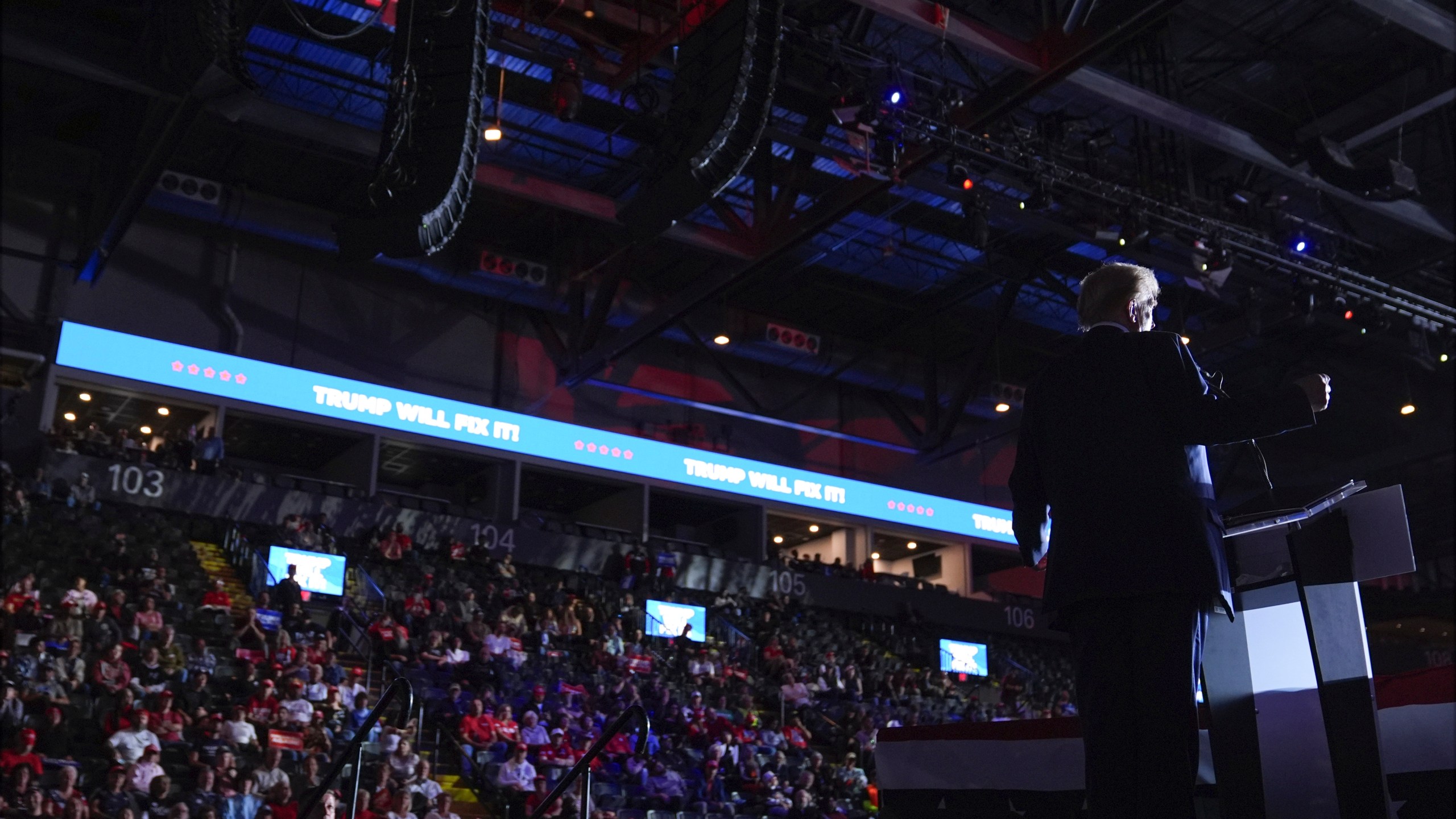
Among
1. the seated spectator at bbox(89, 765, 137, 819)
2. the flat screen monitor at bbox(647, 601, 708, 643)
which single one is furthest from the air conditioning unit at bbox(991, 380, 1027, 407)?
the seated spectator at bbox(89, 765, 137, 819)

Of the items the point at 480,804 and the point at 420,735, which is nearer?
the point at 480,804

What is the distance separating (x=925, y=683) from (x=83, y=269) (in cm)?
1402

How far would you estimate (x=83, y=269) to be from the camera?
17609 millimetres

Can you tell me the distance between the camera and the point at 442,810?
10.1m

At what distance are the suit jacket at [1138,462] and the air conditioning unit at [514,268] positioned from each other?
18.1 metres

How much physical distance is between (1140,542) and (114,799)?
8756 mm

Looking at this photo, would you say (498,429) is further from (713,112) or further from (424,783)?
(713,112)

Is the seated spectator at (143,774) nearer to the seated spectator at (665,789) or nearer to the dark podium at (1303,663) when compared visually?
the seated spectator at (665,789)

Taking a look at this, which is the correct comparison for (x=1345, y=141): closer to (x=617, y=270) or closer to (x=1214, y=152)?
(x=1214, y=152)

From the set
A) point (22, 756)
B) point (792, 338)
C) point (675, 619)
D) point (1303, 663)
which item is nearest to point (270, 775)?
point (22, 756)

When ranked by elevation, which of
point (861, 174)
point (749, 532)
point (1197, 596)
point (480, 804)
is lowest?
point (480, 804)

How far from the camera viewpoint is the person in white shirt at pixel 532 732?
1295 cm

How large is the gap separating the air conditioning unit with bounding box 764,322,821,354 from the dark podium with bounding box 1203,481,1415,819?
19.0 metres

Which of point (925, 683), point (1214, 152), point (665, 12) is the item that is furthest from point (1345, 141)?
point (925, 683)
